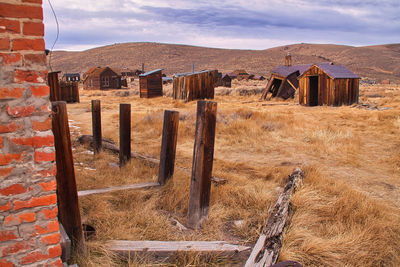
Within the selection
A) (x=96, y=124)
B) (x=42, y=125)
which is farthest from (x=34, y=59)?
(x=96, y=124)

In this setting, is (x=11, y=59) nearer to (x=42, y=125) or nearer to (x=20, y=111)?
(x=20, y=111)

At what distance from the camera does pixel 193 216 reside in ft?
12.1

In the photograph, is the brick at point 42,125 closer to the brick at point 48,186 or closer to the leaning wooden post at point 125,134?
the brick at point 48,186

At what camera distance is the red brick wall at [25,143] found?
199 centimetres

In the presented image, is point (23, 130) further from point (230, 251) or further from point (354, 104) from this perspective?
point (354, 104)

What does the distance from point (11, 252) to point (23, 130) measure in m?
0.83

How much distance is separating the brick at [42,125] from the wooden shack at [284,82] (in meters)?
20.7

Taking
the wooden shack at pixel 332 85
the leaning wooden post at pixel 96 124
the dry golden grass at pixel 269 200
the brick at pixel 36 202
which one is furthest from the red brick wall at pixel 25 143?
the wooden shack at pixel 332 85

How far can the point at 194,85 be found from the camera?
70.0 feet

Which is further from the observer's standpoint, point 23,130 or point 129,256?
point 129,256

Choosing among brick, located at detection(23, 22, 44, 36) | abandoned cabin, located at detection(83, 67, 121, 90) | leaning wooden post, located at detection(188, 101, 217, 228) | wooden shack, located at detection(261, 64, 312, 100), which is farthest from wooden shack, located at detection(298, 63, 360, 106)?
abandoned cabin, located at detection(83, 67, 121, 90)

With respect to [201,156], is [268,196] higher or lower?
lower

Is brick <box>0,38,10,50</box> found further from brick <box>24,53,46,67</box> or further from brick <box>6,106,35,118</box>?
brick <box>6,106,35,118</box>

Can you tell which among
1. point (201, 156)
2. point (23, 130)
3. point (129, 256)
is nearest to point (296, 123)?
point (201, 156)
